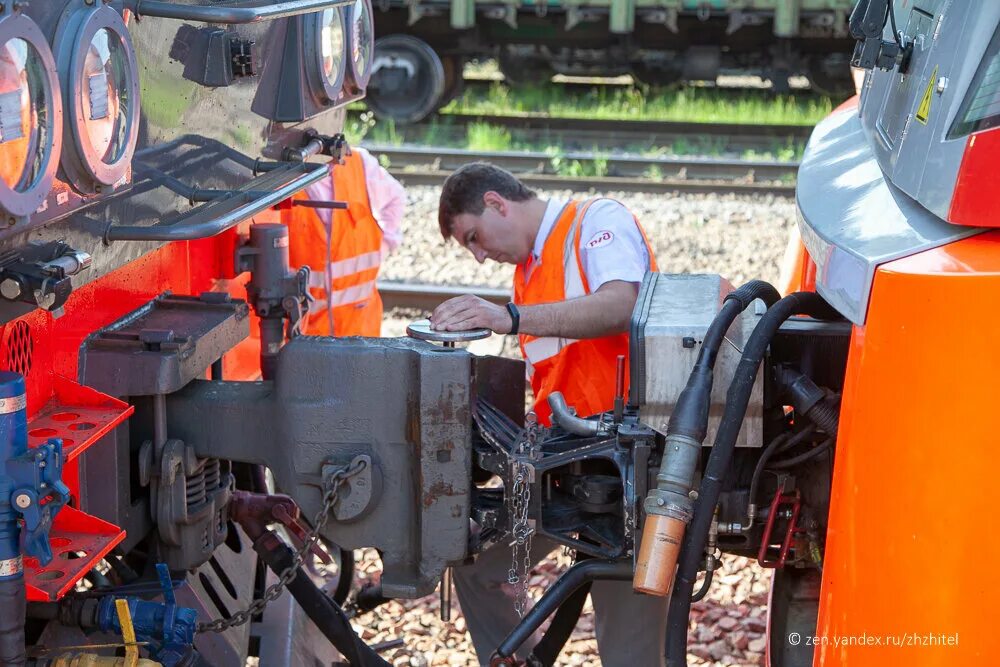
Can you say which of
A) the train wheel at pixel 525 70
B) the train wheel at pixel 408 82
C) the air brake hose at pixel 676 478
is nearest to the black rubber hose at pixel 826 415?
the air brake hose at pixel 676 478

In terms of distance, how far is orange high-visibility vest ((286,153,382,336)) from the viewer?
483 centimetres

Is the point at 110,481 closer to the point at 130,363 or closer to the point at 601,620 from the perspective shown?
the point at 130,363

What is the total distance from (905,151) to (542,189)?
23.1 feet

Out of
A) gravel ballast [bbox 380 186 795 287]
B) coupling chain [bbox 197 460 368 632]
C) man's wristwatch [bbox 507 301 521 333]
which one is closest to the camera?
coupling chain [bbox 197 460 368 632]

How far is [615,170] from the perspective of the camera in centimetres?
998

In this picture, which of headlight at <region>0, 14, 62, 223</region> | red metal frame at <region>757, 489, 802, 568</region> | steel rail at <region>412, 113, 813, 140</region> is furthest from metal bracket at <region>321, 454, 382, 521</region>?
steel rail at <region>412, 113, 813, 140</region>

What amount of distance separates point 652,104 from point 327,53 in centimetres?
1014

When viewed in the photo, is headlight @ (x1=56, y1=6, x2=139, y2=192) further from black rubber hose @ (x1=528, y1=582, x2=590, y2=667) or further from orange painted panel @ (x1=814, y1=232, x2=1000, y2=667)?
black rubber hose @ (x1=528, y1=582, x2=590, y2=667)

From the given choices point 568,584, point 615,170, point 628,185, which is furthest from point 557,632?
point 615,170

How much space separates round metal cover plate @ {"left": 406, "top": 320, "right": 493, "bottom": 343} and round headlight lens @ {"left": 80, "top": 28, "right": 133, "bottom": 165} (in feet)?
2.42

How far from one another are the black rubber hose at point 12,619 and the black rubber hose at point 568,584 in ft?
3.42

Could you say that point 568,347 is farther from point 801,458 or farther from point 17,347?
point 17,347

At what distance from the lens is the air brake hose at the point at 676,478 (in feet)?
7.30

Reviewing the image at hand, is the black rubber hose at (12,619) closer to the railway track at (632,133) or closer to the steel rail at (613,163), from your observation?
the steel rail at (613,163)
